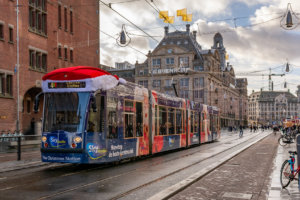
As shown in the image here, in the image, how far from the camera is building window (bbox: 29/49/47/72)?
3145cm

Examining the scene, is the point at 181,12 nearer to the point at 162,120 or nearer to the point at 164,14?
the point at 164,14

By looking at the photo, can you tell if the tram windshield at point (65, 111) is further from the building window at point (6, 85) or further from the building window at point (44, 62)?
the building window at point (44, 62)

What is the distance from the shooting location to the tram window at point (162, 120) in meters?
18.9

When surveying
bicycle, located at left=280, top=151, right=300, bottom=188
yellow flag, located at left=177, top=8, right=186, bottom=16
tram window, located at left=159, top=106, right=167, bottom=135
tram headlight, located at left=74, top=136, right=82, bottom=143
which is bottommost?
bicycle, located at left=280, top=151, right=300, bottom=188

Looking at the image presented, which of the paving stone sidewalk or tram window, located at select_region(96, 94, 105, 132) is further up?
tram window, located at select_region(96, 94, 105, 132)

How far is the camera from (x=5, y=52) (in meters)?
28.1

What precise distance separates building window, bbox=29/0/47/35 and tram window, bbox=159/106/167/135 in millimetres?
16388

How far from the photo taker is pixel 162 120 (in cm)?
1917

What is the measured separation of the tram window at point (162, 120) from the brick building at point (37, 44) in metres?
13.8

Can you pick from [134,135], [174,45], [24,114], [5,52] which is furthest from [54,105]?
[174,45]

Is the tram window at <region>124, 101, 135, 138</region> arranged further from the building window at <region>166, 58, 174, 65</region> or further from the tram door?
the building window at <region>166, 58, 174, 65</region>

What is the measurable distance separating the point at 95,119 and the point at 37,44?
69.7ft

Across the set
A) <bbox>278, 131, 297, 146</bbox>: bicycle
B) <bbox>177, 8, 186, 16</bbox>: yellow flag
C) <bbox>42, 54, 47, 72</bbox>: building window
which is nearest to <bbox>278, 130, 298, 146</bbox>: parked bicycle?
A: <bbox>278, 131, 297, 146</bbox>: bicycle

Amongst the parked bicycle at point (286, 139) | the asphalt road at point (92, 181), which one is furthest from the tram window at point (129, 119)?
the parked bicycle at point (286, 139)
